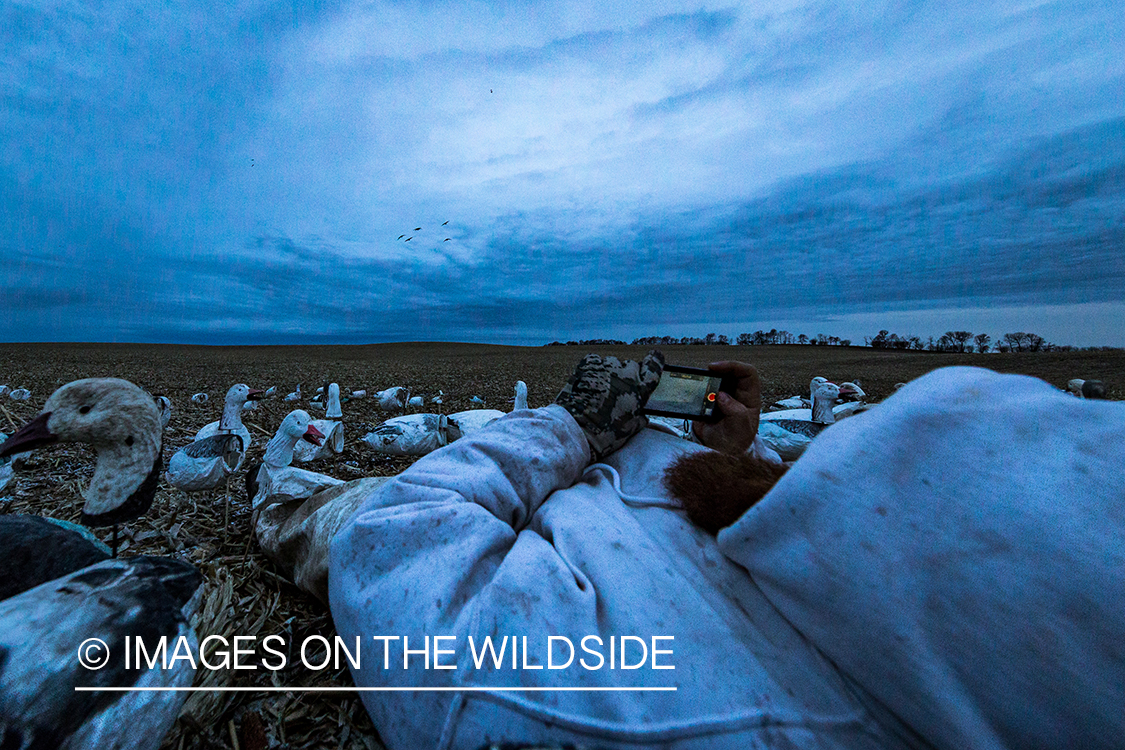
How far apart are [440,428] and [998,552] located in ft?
21.2

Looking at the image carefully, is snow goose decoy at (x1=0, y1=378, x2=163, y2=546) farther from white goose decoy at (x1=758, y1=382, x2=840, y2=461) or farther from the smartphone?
white goose decoy at (x1=758, y1=382, x2=840, y2=461)

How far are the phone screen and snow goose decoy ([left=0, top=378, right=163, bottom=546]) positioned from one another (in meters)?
2.59

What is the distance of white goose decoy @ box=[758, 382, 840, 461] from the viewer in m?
5.24

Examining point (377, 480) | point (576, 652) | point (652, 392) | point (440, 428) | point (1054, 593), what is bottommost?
point (440, 428)

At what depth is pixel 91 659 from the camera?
4.00 ft

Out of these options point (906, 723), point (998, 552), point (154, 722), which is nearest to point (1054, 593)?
point (998, 552)

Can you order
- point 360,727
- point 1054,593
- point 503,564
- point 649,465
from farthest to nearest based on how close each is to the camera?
1. point 649,465
2. point 360,727
3. point 503,564
4. point 1054,593

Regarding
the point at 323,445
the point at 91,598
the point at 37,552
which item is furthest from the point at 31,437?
the point at 323,445

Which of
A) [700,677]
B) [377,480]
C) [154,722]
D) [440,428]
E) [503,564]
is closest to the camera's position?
[700,677]

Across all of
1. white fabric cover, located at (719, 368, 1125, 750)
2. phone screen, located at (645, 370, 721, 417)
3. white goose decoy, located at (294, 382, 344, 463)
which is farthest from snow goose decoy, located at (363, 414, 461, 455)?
white fabric cover, located at (719, 368, 1125, 750)

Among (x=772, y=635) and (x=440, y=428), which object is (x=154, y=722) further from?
(x=440, y=428)

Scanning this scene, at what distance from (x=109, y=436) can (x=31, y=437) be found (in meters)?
0.29

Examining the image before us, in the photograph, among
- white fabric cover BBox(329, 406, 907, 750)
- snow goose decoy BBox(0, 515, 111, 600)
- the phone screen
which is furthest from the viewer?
the phone screen

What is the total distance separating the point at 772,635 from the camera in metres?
1.09
